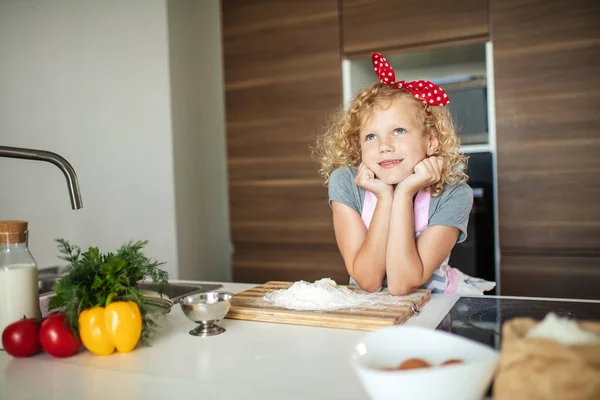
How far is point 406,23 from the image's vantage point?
2371 mm

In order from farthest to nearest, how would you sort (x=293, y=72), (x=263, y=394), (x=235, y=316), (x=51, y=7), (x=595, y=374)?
(x=51, y=7)
(x=293, y=72)
(x=235, y=316)
(x=263, y=394)
(x=595, y=374)

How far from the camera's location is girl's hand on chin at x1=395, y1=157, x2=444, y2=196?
4.15 ft

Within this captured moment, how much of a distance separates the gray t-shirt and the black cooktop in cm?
24

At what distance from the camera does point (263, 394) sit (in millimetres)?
689

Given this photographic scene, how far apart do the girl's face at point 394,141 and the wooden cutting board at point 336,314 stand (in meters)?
0.33

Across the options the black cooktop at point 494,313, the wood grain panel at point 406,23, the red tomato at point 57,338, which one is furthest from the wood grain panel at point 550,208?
the red tomato at point 57,338

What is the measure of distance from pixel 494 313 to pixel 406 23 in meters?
1.74

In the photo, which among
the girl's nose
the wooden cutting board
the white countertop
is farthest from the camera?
the girl's nose

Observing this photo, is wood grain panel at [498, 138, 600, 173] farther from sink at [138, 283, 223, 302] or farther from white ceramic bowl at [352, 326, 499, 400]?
white ceramic bowl at [352, 326, 499, 400]

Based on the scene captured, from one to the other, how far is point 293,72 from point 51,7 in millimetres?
1435

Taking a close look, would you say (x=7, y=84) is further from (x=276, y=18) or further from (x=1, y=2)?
(x=276, y=18)

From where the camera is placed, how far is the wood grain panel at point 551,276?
2.14 metres

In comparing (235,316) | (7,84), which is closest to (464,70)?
(235,316)

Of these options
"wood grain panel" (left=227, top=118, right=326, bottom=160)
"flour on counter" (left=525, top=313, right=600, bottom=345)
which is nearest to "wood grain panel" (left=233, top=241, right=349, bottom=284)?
"wood grain panel" (left=227, top=118, right=326, bottom=160)
